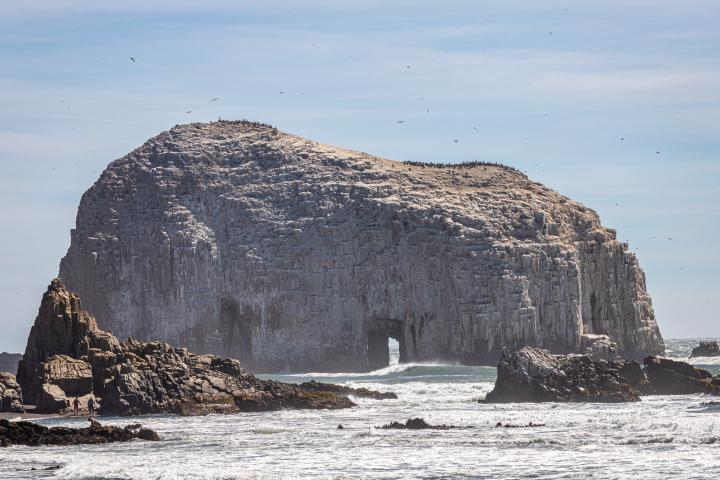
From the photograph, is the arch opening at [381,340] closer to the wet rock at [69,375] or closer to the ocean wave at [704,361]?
the ocean wave at [704,361]

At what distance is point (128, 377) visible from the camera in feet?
180

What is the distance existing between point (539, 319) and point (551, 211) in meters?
12.0

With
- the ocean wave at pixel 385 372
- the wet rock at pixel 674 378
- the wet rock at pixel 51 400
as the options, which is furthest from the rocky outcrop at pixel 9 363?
the wet rock at pixel 674 378

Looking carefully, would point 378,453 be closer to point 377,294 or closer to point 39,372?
point 39,372

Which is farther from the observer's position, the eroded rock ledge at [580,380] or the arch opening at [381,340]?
the arch opening at [381,340]

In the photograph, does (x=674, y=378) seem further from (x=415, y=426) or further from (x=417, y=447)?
(x=417, y=447)

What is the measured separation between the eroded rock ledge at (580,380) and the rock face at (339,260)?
117 feet

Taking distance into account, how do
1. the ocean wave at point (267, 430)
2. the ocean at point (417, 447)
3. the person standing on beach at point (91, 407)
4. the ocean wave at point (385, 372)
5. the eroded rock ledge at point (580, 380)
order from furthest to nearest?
1. the ocean wave at point (385, 372)
2. the eroded rock ledge at point (580, 380)
3. the person standing on beach at point (91, 407)
4. the ocean wave at point (267, 430)
5. the ocean at point (417, 447)

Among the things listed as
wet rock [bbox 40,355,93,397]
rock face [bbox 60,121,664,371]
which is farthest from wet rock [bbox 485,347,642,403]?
rock face [bbox 60,121,664,371]

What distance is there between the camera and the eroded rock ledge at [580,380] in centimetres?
5753

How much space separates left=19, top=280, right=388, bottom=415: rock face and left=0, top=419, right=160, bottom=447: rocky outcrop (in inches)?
367

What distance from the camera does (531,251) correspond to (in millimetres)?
101562

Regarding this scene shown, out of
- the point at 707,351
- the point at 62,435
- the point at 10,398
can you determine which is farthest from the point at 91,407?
the point at 707,351

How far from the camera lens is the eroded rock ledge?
189 feet
